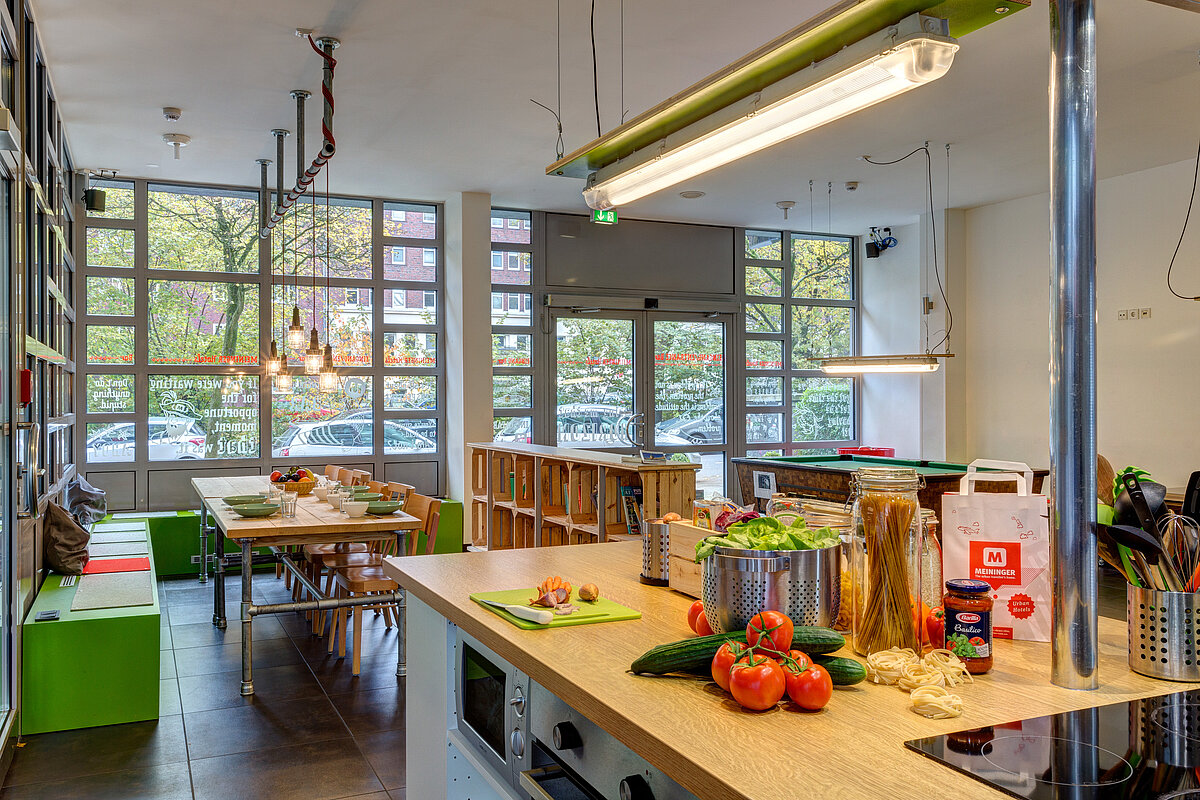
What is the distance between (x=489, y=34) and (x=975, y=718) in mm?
4410

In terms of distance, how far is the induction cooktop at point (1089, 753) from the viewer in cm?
108

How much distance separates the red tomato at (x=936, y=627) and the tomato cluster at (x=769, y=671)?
33 centimetres

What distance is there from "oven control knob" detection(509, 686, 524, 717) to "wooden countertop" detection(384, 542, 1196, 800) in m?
0.08

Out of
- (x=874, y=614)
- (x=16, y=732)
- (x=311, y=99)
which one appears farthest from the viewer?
(x=311, y=99)

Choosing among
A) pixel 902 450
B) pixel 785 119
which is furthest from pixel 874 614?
pixel 902 450

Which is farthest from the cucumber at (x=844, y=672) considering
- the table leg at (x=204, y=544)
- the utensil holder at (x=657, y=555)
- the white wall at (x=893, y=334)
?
the white wall at (x=893, y=334)

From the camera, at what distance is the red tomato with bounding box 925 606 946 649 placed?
64.6 inches

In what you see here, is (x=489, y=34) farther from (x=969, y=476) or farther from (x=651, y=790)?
(x=651, y=790)

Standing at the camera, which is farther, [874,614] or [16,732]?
[16,732]

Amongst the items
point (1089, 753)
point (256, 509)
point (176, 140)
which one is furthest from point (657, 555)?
point (176, 140)

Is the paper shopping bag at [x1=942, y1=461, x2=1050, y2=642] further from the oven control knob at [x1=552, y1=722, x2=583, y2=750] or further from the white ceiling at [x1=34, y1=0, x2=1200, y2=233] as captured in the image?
the white ceiling at [x1=34, y1=0, x2=1200, y2=233]

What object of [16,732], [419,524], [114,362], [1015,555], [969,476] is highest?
[114,362]

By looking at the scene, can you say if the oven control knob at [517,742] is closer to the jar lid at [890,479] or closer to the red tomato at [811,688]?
the red tomato at [811,688]

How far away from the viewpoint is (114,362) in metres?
8.02
